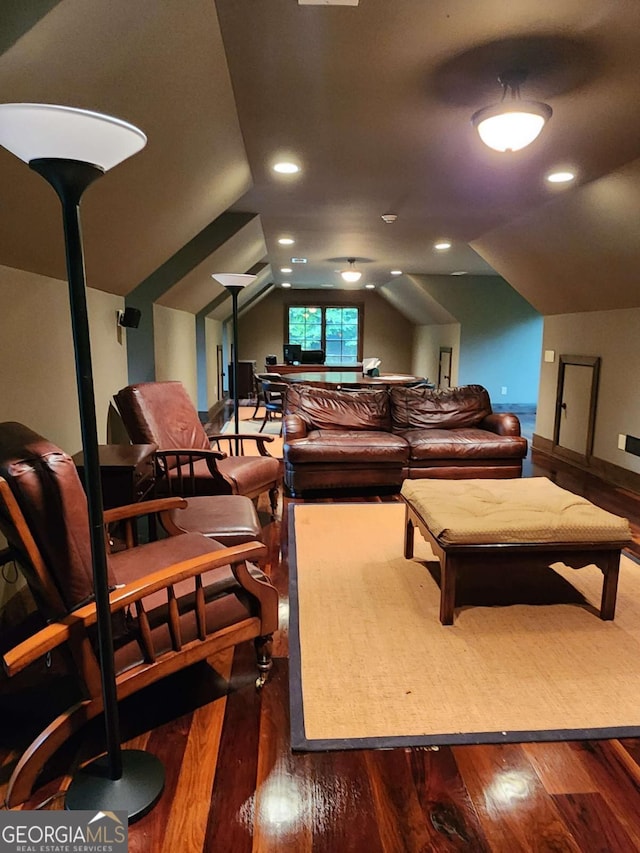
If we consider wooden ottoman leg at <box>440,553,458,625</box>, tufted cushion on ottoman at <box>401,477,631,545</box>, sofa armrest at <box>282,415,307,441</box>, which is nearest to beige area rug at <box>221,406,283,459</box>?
sofa armrest at <box>282,415,307,441</box>

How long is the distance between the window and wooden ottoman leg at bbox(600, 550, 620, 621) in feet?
34.2

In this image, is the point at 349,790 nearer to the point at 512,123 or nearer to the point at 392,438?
the point at 512,123

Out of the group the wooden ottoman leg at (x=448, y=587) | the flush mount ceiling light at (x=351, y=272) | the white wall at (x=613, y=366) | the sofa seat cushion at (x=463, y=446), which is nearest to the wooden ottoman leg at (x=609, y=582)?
the wooden ottoman leg at (x=448, y=587)

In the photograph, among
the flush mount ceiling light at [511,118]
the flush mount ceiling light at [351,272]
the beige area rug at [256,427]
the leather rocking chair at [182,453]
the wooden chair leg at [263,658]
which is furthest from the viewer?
the flush mount ceiling light at [351,272]

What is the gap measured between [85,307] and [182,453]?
2.01 meters

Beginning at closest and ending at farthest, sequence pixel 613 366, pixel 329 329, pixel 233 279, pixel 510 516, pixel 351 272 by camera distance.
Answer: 1. pixel 510 516
2. pixel 233 279
3. pixel 613 366
4. pixel 351 272
5. pixel 329 329

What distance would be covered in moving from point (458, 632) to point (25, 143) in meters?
2.30

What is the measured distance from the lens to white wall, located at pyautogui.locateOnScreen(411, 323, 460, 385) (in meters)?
9.82

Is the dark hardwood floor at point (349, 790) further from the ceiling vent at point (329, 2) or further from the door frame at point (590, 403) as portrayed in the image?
the door frame at point (590, 403)

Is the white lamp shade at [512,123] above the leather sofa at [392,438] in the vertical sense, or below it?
above

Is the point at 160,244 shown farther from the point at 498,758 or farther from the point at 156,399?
the point at 498,758

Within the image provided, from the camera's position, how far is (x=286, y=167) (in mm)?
3523

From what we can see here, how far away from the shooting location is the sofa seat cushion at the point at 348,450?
14.1 feet

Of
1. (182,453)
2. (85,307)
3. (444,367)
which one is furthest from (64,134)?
(444,367)
